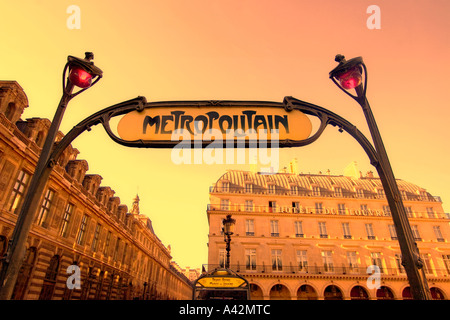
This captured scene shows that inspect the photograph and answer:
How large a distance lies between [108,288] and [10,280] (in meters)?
29.2

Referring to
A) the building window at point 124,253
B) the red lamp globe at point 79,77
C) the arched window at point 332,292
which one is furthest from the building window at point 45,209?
the arched window at point 332,292

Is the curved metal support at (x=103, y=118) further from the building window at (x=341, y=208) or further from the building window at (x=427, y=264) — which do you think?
the building window at (x=427, y=264)

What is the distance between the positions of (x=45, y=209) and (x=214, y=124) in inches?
755

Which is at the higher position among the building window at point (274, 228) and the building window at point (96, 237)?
the building window at point (274, 228)

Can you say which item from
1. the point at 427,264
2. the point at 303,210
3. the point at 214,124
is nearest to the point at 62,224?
the point at 214,124

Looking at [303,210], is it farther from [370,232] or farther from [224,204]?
[224,204]

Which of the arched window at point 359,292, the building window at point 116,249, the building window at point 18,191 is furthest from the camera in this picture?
the arched window at point 359,292

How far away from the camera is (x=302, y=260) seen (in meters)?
32.3

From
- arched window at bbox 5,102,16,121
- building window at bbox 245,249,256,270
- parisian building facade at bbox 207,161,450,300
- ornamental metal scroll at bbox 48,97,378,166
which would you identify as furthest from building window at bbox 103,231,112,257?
ornamental metal scroll at bbox 48,97,378,166

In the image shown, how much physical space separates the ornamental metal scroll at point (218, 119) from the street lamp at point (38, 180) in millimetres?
217

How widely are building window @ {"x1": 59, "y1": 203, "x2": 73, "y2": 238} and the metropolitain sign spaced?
20.5 m

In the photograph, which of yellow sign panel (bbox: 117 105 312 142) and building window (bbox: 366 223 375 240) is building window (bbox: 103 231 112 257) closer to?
yellow sign panel (bbox: 117 105 312 142)

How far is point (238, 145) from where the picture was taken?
356 centimetres

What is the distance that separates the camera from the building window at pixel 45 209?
1735cm
